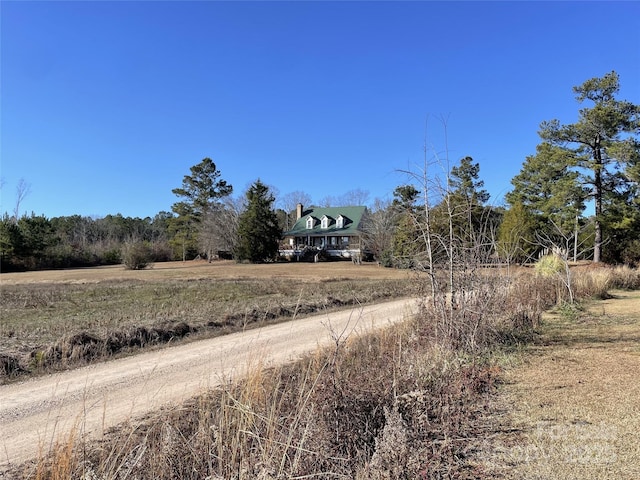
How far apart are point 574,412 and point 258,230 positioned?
43458mm

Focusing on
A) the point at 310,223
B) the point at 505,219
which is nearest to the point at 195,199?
the point at 310,223

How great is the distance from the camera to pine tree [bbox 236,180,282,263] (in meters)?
46.1

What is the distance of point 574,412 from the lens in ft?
13.5

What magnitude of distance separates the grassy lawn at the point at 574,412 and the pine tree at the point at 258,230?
132 ft

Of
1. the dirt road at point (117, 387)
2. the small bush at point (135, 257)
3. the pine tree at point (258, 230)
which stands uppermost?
the pine tree at point (258, 230)

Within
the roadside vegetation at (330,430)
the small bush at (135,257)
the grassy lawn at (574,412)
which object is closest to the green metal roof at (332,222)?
the small bush at (135,257)

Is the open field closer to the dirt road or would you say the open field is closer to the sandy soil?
the dirt road

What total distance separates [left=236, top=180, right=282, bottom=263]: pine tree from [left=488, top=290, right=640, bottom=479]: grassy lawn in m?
40.3

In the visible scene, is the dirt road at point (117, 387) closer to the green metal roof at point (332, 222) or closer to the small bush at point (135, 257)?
the small bush at point (135, 257)

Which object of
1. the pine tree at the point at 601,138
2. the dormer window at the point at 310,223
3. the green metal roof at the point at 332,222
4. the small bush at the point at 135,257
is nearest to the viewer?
the pine tree at the point at 601,138

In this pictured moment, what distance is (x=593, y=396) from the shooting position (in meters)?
4.55

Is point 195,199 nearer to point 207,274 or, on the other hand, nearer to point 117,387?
point 207,274

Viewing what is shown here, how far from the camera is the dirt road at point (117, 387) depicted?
14.3 feet

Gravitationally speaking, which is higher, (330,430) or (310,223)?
(310,223)
